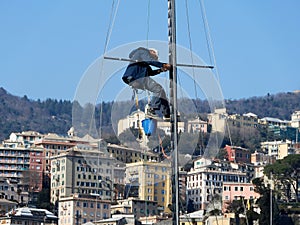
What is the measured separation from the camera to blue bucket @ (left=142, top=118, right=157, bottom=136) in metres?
11.8

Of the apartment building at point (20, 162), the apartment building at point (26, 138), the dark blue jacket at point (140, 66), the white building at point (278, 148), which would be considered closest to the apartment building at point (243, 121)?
the white building at point (278, 148)

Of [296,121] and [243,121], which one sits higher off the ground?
[296,121]

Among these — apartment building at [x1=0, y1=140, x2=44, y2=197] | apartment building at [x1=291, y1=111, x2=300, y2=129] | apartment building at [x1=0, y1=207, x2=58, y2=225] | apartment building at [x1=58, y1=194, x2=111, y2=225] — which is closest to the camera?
apartment building at [x1=0, y1=207, x2=58, y2=225]

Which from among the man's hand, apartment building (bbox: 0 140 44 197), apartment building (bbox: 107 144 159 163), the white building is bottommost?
apartment building (bbox: 107 144 159 163)

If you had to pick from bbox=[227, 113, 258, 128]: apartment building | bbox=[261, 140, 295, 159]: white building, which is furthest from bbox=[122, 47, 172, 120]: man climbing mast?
bbox=[227, 113, 258, 128]: apartment building

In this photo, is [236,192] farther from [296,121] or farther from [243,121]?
[296,121]

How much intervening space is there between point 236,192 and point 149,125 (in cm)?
7713

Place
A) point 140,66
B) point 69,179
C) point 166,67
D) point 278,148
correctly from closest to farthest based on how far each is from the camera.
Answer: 1. point 166,67
2. point 140,66
3. point 69,179
4. point 278,148

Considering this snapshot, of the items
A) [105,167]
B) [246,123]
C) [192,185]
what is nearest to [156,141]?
[105,167]

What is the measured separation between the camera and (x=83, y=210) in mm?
83125

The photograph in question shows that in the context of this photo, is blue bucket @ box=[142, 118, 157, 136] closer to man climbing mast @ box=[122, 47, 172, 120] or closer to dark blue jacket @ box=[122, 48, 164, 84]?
man climbing mast @ box=[122, 47, 172, 120]

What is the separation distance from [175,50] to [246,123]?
12904 centimetres

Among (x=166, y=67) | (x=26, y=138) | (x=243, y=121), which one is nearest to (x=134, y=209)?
(x=26, y=138)

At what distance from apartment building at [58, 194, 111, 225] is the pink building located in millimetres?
9225
